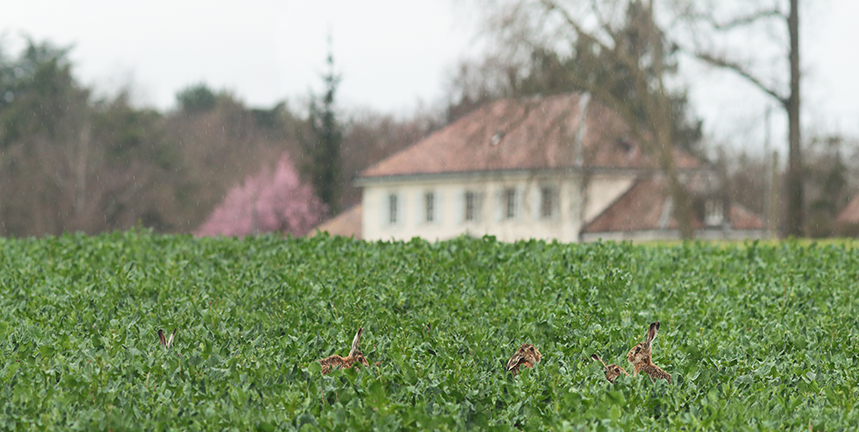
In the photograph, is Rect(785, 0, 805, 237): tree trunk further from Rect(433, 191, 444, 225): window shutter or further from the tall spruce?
the tall spruce

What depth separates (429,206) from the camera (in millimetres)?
45938

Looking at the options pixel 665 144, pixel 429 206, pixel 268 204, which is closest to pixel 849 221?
pixel 429 206

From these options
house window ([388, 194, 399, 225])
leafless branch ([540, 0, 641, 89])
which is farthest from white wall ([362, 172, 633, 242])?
leafless branch ([540, 0, 641, 89])

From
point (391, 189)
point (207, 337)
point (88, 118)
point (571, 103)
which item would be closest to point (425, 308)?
point (207, 337)

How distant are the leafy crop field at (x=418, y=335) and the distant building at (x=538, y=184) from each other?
1811 centimetres

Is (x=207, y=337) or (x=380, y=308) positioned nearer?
(x=207, y=337)

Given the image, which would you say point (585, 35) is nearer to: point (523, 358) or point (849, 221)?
point (523, 358)

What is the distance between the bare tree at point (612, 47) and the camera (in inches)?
976

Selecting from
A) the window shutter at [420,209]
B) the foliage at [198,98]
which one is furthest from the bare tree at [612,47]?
the foliage at [198,98]

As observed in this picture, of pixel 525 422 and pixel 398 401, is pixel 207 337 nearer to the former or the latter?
pixel 398 401

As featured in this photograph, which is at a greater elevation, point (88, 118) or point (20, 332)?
point (88, 118)

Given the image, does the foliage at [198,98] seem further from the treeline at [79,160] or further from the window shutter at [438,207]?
the window shutter at [438,207]

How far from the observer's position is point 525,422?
3.26m

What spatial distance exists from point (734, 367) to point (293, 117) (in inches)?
2536
